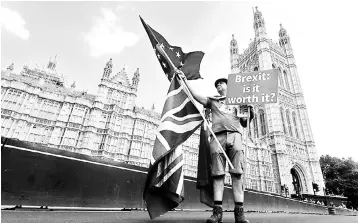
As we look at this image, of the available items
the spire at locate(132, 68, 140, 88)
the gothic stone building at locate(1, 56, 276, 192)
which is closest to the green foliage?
the gothic stone building at locate(1, 56, 276, 192)

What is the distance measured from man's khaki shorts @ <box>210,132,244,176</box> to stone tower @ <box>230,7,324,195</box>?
119ft

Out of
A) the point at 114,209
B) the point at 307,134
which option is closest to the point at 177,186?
the point at 114,209

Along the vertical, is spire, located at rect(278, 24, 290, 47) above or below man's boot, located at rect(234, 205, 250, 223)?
above

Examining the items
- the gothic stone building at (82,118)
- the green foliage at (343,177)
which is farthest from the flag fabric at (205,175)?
the green foliage at (343,177)

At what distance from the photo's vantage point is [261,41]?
4438 cm

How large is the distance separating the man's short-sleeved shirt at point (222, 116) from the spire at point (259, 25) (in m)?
49.3

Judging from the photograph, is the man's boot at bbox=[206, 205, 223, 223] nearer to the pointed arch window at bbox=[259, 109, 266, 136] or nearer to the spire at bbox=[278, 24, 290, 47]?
the pointed arch window at bbox=[259, 109, 266, 136]

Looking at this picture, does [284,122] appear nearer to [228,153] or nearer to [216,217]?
[228,153]

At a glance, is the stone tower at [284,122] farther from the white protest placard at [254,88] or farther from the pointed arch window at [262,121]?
the white protest placard at [254,88]

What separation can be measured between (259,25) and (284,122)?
80.2ft

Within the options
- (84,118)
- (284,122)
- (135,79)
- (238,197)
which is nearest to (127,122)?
(84,118)

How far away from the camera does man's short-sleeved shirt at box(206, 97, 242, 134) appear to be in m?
3.15

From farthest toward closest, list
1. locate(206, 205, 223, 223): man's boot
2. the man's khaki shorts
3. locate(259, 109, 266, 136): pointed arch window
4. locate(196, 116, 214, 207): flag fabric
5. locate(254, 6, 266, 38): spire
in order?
locate(254, 6, 266, 38): spire
locate(259, 109, 266, 136): pointed arch window
locate(196, 116, 214, 207): flag fabric
the man's khaki shorts
locate(206, 205, 223, 223): man's boot

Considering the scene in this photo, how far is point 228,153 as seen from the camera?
3025 millimetres
